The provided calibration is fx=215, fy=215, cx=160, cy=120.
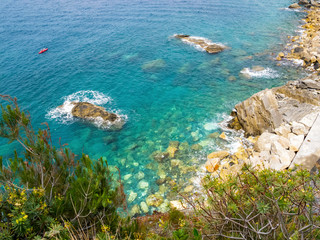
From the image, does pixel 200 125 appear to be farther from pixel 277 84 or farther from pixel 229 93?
pixel 277 84

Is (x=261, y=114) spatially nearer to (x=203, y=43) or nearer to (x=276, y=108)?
(x=276, y=108)

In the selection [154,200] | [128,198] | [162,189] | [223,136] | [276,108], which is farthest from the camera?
[223,136]

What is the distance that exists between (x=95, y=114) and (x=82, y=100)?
16.1 feet

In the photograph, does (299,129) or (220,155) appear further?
(220,155)

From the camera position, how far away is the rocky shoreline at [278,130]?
65.6ft

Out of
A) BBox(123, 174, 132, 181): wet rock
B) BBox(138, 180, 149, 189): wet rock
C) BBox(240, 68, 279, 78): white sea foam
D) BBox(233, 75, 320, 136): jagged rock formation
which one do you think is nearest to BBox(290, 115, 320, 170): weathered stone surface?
BBox(233, 75, 320, 136): jagged rock formation

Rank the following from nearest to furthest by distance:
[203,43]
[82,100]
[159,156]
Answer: [159,156], [82,100], [203,43]

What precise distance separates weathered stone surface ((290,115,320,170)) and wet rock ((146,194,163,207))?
1225 cm

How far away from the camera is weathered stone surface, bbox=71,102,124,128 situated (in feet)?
97.7

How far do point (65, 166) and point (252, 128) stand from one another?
2210 cm

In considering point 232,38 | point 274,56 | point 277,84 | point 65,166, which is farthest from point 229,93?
point 65,166

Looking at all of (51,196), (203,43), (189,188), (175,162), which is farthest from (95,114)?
(203,43)

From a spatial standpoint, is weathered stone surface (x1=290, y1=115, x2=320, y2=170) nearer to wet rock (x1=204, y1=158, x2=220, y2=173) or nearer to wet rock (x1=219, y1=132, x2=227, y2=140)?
wet rock (x1=204, y1=158, x2=220, y2=173)

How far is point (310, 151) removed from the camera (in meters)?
19.8
